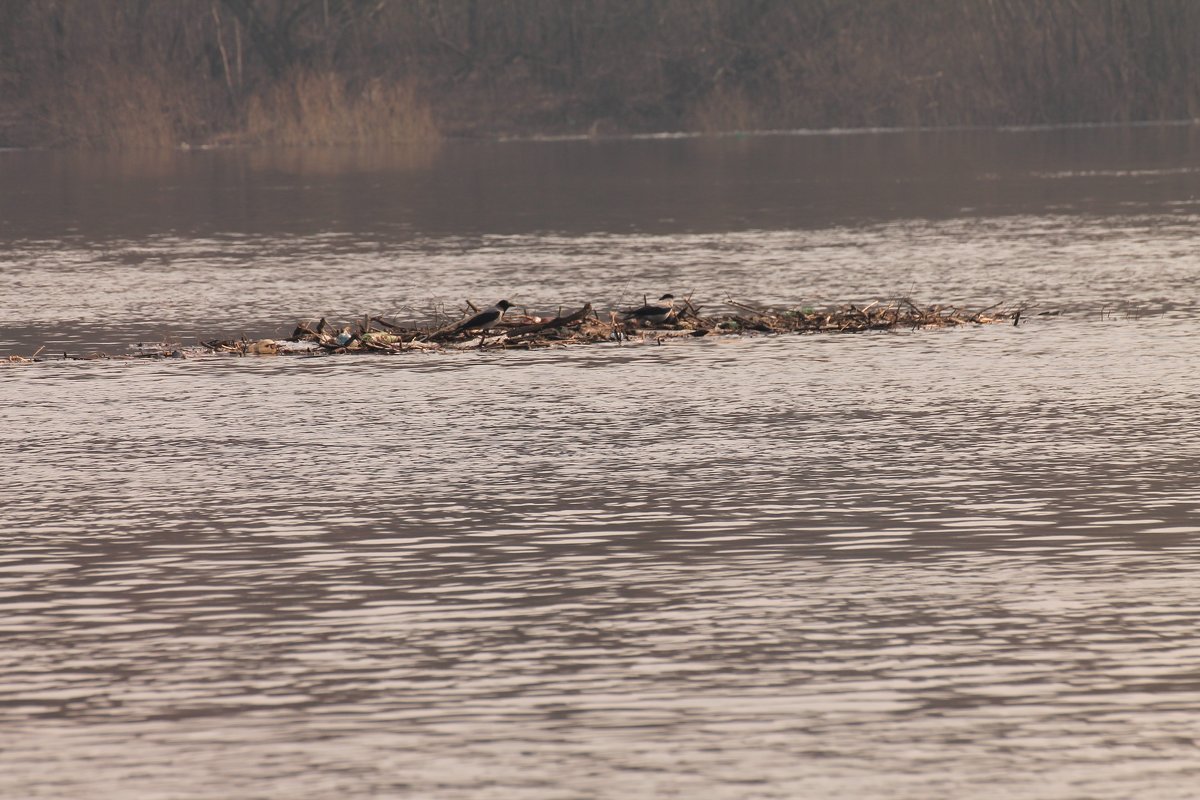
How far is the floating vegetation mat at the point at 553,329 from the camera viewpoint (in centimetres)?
1520

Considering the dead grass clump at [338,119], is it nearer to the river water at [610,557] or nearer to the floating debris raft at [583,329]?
the river water at [610,557]

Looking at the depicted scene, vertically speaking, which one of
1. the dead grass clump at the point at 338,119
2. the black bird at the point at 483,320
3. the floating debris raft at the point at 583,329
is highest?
the black bird at the point at 483,320

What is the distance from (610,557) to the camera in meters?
8.09

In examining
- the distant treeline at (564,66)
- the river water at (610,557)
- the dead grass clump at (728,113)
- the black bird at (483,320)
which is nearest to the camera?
the river water at (610,557)

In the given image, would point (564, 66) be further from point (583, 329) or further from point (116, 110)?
point (583, 329)

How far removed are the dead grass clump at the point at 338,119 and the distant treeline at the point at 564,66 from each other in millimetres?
72

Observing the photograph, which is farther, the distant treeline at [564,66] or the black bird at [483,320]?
the distant treeline at [564,66]

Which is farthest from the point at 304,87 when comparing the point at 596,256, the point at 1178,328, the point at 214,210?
the point at 1178,328

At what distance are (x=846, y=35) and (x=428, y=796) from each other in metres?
66.8

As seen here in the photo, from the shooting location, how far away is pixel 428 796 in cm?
541

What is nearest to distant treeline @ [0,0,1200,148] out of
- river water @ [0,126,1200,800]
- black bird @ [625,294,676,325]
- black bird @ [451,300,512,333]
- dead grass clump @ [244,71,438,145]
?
dead grass clump @ [244,71,438,145]

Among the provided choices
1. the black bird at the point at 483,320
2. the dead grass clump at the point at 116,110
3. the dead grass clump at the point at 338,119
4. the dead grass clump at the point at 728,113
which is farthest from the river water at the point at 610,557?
the dead grass clump at the point at 728,113

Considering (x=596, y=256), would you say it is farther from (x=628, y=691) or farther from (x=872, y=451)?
(x=628, y=691)

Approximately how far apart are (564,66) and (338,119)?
41.5 ft
